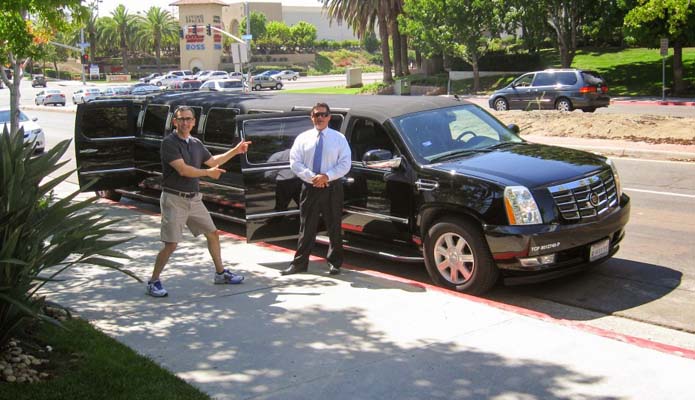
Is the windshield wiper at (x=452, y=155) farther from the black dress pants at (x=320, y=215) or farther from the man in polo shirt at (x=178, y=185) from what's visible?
→ the man in polo shirt at (x=178, y=185)

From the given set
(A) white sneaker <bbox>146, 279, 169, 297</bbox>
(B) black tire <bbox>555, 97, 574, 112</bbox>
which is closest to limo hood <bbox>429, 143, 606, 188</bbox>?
(A) white sneaker <bbox>146, 279, 169, 297</bbox>

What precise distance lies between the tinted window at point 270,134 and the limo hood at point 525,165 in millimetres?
1890

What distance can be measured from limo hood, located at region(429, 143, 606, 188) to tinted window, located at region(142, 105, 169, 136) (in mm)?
5299

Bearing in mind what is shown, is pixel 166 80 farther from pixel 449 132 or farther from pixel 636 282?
pixel 636 282

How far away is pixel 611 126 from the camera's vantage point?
18188mm

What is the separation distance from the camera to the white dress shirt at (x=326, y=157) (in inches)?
283

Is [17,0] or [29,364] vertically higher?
[17,0]

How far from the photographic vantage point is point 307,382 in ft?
15.4

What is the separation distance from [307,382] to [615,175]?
403 cm

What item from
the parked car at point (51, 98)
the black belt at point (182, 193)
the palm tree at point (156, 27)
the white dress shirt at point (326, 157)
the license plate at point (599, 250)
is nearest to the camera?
the license plate at point (599, 250)

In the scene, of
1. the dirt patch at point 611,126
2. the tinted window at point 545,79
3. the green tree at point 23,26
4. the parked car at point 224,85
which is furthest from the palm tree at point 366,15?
the green tree at point 23,26

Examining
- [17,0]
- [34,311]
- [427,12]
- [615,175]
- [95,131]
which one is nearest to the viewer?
[34,311]

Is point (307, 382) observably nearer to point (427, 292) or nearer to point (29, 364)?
point (29, 364)

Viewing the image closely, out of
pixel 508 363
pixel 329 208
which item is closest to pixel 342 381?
pixel 508 363
